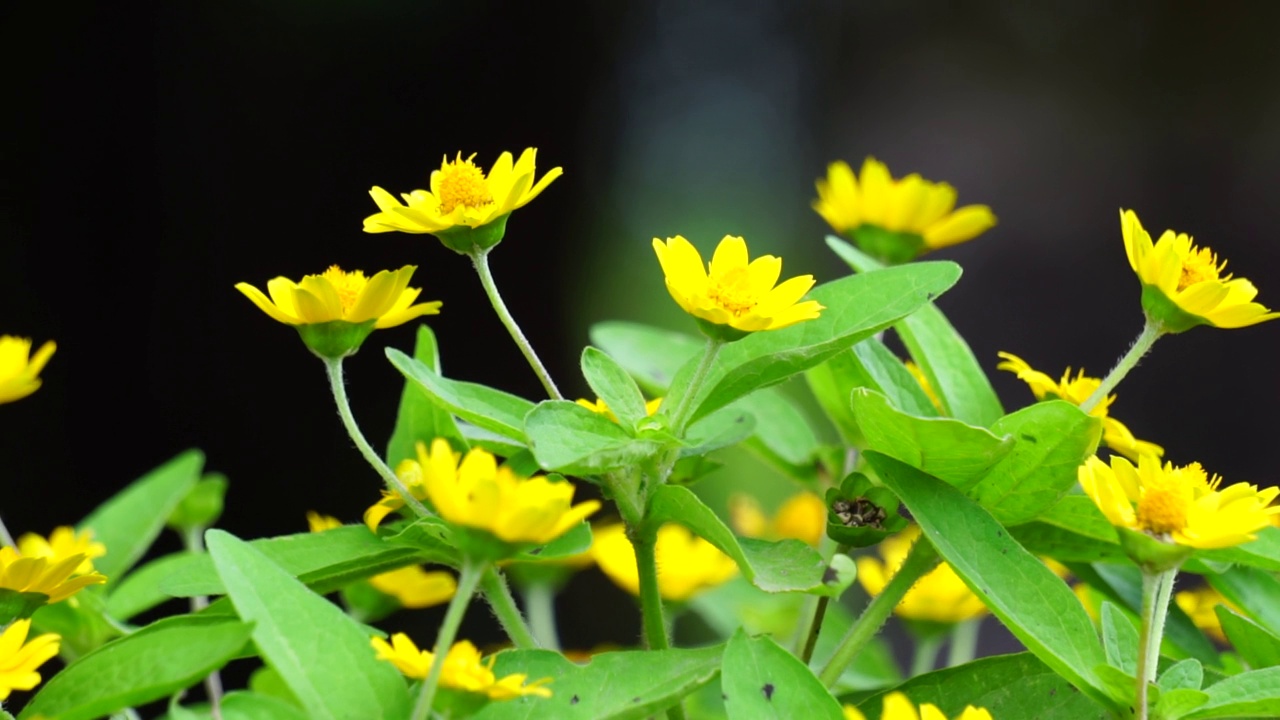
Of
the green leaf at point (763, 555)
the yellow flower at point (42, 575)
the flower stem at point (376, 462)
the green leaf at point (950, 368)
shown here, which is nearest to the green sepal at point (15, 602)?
the yellow flower at point (42, 575)

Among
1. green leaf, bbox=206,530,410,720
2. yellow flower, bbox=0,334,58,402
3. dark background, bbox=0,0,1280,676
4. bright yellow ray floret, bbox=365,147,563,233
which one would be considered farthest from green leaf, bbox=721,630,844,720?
dark background, bbox=0,0,1280,676

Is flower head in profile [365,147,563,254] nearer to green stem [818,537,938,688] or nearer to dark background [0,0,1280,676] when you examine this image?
green stem [818,537,938,688]

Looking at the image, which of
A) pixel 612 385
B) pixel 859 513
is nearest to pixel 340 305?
pixel 612 385

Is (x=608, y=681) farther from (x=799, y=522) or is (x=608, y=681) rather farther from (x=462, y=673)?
(x=799, y=522)

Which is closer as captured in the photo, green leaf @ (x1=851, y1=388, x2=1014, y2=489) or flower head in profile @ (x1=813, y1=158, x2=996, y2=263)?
green leaf @ (x1=851, y1=388, x2=1014, y2=489)

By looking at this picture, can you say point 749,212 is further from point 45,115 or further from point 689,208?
point 45,115

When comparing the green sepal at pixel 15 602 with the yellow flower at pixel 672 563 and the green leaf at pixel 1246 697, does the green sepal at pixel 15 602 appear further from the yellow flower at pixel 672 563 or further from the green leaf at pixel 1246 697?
the green leaf at pixel 1246 697

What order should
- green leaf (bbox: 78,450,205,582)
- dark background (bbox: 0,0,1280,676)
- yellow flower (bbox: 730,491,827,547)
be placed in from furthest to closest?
dark background (bbox: 0,0,1280,676), yellow flower (bbox: 730,491,827,547), green leaf (bbox: 78,450,205,582)
